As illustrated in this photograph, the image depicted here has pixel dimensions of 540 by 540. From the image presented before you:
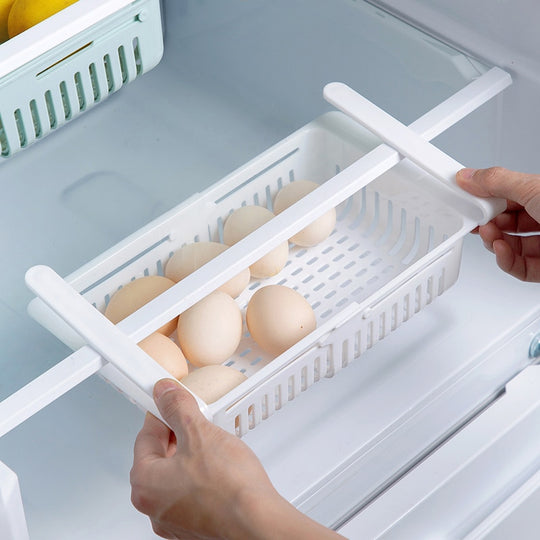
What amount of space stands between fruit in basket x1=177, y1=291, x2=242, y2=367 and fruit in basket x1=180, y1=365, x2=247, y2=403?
1.2 inches

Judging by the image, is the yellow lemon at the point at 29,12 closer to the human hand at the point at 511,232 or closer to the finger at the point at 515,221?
the human hand at the point at 511,232

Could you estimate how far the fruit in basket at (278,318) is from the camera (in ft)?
3.76

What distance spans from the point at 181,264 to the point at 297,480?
282 mm

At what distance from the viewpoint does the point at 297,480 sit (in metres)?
1.16

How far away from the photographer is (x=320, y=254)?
1299mm

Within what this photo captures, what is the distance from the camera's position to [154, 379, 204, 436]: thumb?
0.91 metres

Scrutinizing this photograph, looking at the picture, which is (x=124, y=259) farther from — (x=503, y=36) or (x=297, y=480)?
(x=503, y=36)

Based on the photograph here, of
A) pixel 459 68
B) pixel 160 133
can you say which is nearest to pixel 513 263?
pixel 459 68

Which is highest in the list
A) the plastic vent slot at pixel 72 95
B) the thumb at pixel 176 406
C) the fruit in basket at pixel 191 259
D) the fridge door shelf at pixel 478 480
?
the plastic vent slot at pixel 72 95

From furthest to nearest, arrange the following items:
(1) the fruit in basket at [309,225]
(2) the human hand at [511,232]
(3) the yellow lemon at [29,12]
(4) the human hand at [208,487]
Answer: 1. (1) the fruit in basket at [309,225]
2. (2) the human hand at [511,232]
3. (3) the yellow lemon at [29,12]
4. (4) the human hand at [208,487]

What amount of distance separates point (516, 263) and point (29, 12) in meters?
0.66

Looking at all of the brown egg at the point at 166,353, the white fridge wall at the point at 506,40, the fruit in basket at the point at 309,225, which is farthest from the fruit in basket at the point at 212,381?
the white fridge wall at the point at 506,40

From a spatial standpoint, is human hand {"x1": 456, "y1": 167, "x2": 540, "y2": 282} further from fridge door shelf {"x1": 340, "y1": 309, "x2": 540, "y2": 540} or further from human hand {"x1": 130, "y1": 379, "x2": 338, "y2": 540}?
human hand {"x1": 130, "y1": 379, "x2": 338, "y2": 540}

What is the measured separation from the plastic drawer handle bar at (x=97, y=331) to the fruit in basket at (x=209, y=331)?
6.2 inches
